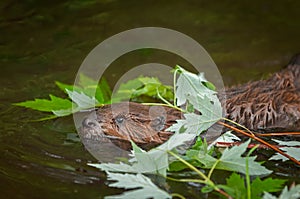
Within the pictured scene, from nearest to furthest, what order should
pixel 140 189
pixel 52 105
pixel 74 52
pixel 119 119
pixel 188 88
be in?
pixel 140 189 → pixel 188 88 → pixel 119 119 → pixel 52 105 → pixel 74 52

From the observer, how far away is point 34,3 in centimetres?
462

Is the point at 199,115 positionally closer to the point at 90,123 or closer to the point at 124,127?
the point at 124,127

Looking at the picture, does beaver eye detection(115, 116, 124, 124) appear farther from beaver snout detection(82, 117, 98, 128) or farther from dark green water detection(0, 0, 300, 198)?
dark green water detection(0, 0, 300, 198)

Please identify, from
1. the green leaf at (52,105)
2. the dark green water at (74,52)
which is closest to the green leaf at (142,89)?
the dark green water at (74,52)

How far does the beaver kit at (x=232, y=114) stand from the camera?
2848mm

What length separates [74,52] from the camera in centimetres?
404

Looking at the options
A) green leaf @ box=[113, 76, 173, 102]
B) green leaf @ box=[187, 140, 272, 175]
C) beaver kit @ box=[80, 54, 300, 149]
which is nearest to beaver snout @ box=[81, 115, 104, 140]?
beaver kit @ box=[80, 54, 300, 149]

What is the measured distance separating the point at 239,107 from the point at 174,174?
76 centimetres

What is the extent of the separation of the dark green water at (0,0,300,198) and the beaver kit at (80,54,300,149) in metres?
0.18

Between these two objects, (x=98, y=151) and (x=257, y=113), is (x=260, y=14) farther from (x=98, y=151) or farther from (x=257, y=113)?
(x=98, y=151)

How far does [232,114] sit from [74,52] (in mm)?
1420

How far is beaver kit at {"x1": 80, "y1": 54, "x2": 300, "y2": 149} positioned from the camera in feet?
9.34

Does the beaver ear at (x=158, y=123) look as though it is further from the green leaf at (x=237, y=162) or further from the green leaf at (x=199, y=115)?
the green leaf at (x=237, y=162)

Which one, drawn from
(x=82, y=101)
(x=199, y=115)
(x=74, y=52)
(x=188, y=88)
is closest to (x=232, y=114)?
(x=188, y=88)
